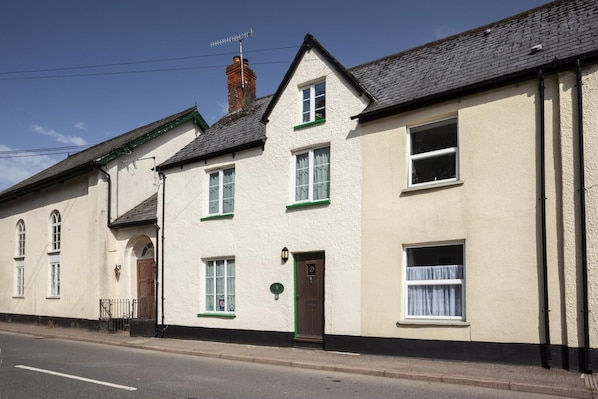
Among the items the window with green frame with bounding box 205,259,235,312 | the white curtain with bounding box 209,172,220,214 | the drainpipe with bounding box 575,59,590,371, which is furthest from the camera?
the white curtain with bounding box 209,172,220,214

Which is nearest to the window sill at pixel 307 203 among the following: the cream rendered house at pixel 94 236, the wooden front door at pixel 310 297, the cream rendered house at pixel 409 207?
the cream rendered house at pixel 409 207

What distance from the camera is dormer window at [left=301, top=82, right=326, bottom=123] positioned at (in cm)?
Result: 1479

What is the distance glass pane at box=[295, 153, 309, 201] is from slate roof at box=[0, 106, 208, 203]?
9392mm

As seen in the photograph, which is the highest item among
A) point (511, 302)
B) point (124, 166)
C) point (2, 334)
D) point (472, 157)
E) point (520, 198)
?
point (124, 166)

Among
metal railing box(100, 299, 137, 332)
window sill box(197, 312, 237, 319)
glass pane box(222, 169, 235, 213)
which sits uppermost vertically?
glass pane box(222, 169, 235, 213)

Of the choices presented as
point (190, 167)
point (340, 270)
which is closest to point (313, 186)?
point (340, 270)

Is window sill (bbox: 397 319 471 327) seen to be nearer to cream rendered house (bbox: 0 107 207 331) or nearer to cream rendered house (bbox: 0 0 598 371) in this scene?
cream rendered house (bbox: 0 0 598 371)

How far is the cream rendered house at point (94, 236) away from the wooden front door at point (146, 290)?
0.04 meters

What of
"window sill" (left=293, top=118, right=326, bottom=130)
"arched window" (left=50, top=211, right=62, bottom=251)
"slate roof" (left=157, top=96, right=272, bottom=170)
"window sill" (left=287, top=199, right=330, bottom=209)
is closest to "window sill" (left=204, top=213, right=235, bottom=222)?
"slate roof" (left=157, top=96, right=272, bottom=170)

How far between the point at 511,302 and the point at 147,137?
1658 centimetres

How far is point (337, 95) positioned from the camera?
14250 mm

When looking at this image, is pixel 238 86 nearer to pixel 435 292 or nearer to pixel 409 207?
pixel 409 207

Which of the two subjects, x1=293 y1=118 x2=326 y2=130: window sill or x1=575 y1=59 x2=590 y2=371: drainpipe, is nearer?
x1=575 y1=59 x2=590 y2=371: drainpipe

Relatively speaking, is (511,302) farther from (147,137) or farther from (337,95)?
(147,137)
